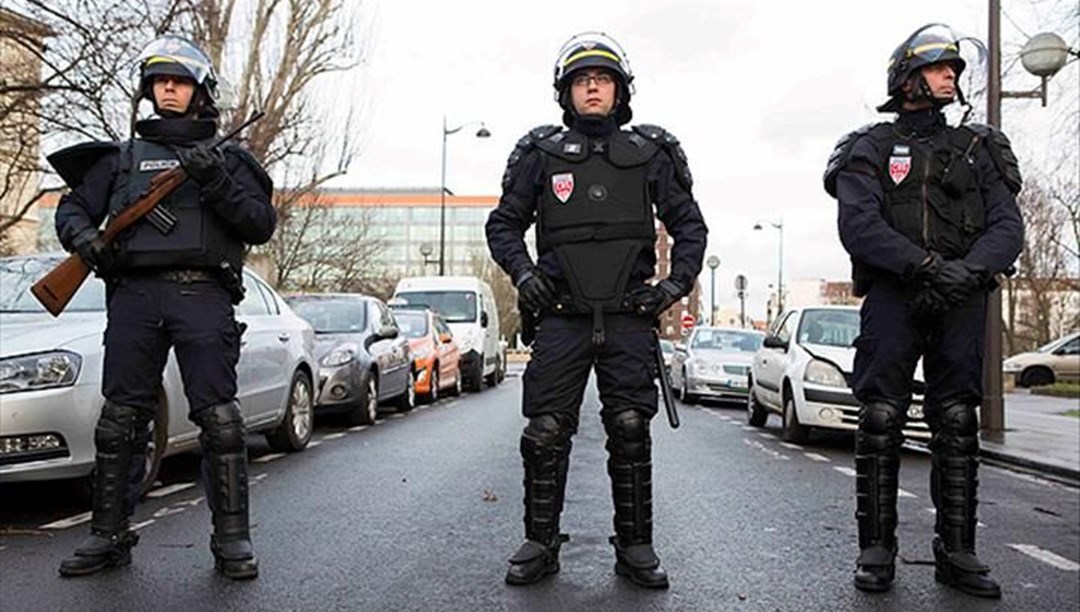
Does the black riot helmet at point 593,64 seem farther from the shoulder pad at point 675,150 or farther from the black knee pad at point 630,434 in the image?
the black knee pad at point 630,434

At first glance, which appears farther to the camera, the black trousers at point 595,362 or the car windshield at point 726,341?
the car windshield at point 726,341

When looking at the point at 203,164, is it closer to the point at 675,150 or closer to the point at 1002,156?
the point at 675,150

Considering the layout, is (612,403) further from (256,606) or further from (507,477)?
(507,477)

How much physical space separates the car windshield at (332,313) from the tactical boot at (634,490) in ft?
27.4

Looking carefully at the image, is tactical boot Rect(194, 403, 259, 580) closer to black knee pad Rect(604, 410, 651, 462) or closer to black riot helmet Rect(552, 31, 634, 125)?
black knee pad Rect(604, 410, 651, 462)

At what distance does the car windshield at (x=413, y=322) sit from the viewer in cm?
1686

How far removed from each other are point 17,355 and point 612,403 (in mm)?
3127

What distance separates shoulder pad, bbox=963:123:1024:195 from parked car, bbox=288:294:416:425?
757cm

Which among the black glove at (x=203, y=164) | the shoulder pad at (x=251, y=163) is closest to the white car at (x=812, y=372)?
the shoulder pad at (x=251, y=163)

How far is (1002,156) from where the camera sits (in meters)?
4.25

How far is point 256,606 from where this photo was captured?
3877mm

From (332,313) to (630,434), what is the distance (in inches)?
350

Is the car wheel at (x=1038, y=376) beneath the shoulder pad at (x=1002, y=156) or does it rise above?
beneath

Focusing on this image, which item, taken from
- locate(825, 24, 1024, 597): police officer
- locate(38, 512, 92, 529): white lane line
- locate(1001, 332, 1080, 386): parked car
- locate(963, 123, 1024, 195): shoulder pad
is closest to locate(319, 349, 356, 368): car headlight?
locate(38, 512, 92, 529): white lane line
